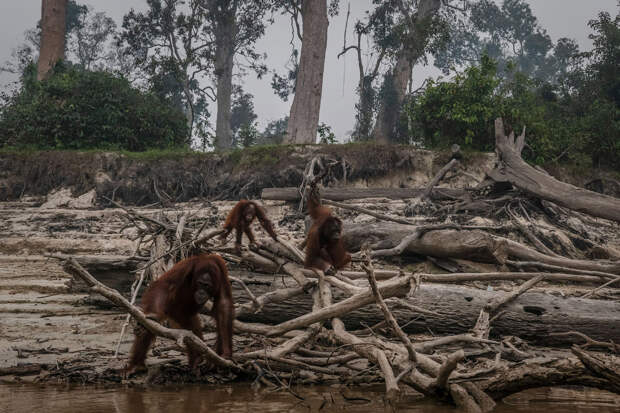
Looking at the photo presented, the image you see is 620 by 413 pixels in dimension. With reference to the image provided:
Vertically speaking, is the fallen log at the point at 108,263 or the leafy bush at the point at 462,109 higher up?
the leafy bush at the point at 462,109

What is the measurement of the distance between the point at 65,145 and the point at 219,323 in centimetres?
1479

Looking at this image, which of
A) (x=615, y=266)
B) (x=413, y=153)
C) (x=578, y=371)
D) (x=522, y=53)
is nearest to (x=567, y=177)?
(x=413, y=153)

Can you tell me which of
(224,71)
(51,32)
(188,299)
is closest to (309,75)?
(224,71)

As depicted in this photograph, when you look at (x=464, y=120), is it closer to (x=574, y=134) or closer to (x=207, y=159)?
(x=574, y=134)

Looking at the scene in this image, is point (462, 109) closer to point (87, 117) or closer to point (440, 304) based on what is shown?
point (440, 304)

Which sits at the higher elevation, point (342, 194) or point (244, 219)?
point (342, 194)

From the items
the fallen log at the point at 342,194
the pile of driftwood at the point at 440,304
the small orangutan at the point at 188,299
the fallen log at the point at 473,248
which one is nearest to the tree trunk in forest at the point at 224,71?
the fallen log at the point at 342,194

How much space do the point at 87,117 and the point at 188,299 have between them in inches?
575

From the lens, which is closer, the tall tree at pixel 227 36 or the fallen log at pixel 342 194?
the fallen log at pixel 342 194

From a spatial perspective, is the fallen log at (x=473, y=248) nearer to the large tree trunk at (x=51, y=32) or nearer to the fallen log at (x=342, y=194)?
the fallen log at (x=342, y=194)

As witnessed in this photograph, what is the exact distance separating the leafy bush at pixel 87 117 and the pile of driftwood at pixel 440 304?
444 inches

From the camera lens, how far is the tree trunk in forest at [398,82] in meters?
25.5

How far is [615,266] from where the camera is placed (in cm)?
798

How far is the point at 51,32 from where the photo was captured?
23750mm
